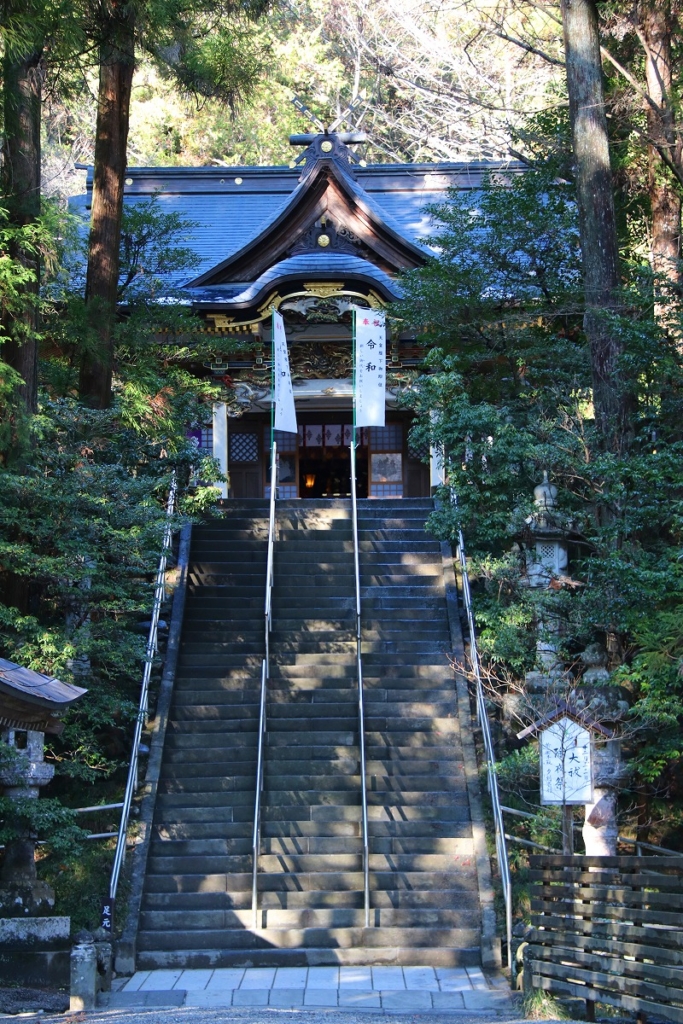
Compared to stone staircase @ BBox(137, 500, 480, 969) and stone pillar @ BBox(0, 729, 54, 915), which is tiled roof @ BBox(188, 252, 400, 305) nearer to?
stone staircase @ BBox(137, 500, 480, 969)

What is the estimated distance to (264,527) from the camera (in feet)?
47.5

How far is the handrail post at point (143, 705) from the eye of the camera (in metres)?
9.47

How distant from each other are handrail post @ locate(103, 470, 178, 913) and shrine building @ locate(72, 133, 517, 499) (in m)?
3.13

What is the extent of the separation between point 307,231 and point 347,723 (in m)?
8.24

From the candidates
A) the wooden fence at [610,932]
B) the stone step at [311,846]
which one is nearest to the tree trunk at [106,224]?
the stone step at [311,846]

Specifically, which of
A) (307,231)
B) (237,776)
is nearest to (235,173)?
(307,231)

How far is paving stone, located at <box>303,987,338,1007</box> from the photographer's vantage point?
26.5 ft

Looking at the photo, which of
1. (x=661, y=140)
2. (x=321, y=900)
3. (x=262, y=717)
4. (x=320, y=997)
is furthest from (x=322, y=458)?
(x=320, y=997)

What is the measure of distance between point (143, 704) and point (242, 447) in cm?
860

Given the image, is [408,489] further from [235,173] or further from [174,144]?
[174,144]

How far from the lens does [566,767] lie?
8.27m

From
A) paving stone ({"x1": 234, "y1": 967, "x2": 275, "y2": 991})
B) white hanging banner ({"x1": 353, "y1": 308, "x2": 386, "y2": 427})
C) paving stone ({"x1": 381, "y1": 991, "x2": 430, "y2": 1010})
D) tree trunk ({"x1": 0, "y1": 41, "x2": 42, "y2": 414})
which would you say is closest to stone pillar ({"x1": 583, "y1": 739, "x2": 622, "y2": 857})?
paving stone ({"x1": 381, "y1": 991, "x2": 430, "y2": 1010})

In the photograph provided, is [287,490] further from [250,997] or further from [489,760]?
[250,997]

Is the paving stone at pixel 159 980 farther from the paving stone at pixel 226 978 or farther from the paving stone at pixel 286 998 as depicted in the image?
the paving stone at pixel 286 998
